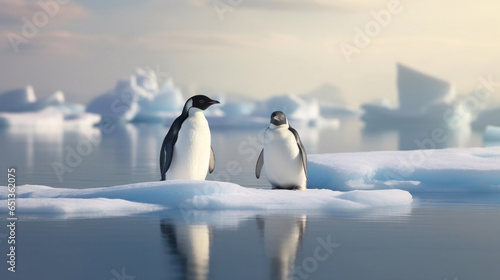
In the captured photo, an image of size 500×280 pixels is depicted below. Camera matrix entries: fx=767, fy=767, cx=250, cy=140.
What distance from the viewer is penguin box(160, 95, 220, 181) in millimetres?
9062

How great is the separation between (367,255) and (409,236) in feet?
3.17

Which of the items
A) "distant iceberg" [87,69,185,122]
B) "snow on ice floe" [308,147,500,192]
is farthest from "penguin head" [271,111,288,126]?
"distant iceberg" [87,69,185,122]

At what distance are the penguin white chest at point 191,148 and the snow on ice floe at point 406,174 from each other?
7.42 ft

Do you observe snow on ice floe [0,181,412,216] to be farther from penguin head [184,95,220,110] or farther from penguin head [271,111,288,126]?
penguin head [184,95,220,110]

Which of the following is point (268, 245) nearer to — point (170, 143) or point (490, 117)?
point (170, 143)

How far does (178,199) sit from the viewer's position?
763 cm

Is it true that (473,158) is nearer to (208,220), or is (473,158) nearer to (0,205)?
(208,220)

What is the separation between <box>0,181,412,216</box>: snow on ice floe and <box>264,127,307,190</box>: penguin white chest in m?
1.10

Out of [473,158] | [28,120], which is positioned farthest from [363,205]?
[28,120]

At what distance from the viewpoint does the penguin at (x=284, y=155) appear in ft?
30.3

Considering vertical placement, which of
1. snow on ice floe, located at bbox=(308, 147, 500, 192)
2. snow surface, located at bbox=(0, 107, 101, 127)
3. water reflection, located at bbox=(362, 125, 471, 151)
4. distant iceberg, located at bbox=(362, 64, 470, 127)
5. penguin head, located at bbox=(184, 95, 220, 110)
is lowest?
snow on ice floe, located at bbox=(308, 147, 500, 192)

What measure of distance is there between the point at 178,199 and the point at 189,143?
1521mm

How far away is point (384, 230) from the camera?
6258mm

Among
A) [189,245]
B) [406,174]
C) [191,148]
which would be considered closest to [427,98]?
[406,174]
